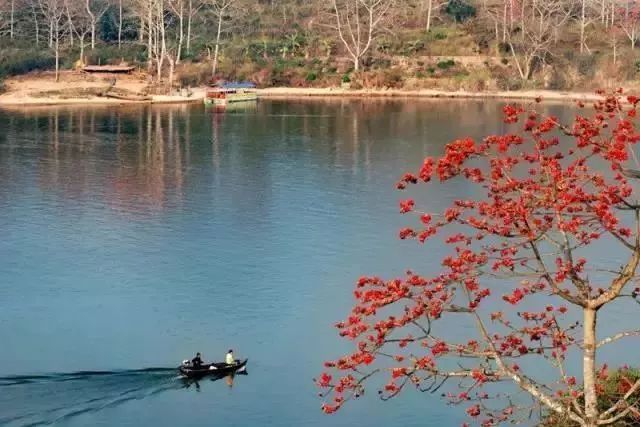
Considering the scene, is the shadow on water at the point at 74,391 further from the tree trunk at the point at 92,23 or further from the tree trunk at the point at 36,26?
the tree trunk at the point at 36,26

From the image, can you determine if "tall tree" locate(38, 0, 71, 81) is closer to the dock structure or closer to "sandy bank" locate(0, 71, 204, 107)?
"sandy bank" locate(0, 71, 204, 107)

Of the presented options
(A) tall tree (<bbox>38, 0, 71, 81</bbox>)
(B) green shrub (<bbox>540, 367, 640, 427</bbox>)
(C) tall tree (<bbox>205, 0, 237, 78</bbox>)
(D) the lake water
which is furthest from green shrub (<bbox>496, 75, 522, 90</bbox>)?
(B) green shrub (<bbox>540, 367, 640, 427</bbox>)

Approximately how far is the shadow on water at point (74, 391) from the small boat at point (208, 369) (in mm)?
130

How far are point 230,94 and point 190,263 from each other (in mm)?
44782

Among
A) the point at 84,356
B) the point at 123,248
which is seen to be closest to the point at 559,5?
the point at 123,248

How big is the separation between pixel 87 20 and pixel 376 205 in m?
53.8

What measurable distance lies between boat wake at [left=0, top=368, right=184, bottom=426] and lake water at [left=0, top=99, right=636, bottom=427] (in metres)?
0.05

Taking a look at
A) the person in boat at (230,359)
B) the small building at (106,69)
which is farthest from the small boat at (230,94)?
the person in boat at (230,359)

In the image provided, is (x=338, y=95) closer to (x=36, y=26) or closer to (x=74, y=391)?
(x=36, y=26)

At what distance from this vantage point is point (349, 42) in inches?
3565

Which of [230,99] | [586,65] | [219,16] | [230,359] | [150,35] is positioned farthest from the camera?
[219,16]

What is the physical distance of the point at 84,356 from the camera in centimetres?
2723

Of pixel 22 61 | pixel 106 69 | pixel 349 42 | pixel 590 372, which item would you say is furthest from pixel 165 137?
pixel 590 372

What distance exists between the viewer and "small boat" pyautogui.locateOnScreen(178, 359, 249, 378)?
2592 cm
